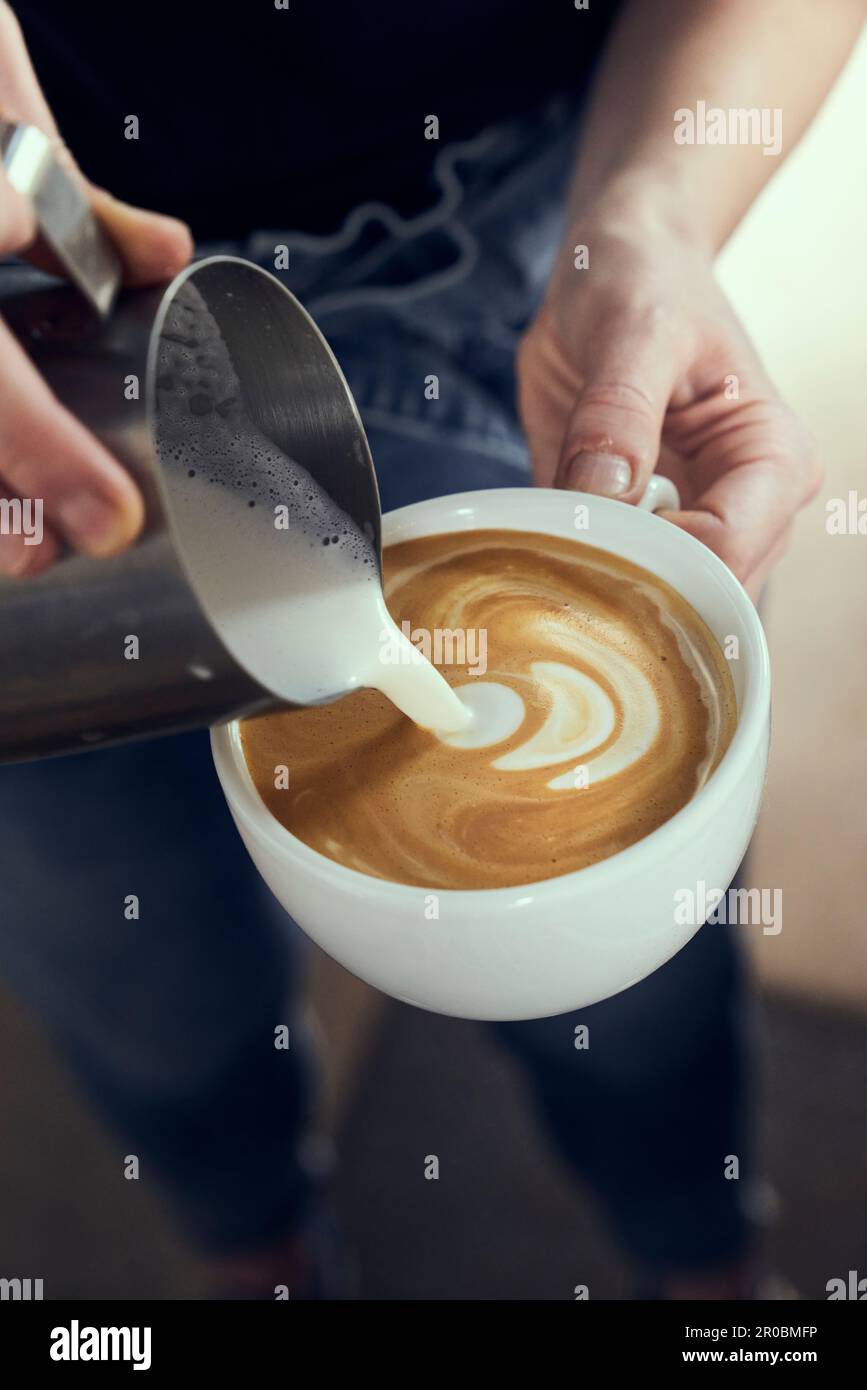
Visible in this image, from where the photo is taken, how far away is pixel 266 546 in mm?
700

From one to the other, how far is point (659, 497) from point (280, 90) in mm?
469

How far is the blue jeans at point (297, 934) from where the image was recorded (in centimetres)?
98

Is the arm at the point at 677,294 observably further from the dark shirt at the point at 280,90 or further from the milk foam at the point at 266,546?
the milk foam at the point at 266,546

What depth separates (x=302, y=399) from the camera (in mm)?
688

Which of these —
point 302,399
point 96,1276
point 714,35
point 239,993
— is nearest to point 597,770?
point 302,399

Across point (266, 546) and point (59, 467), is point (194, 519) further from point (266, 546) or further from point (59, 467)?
point (59, 467)

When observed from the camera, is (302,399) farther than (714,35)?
No

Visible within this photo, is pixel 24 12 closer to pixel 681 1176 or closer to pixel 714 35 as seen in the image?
pixel 714 35

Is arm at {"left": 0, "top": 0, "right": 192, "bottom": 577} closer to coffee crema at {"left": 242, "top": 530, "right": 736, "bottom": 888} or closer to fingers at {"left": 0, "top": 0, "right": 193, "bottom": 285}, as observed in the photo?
fingers at {"left": 0, "top": 0, "right": 193, "bottom": 285}

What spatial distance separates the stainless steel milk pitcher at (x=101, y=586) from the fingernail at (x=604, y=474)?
30 cm

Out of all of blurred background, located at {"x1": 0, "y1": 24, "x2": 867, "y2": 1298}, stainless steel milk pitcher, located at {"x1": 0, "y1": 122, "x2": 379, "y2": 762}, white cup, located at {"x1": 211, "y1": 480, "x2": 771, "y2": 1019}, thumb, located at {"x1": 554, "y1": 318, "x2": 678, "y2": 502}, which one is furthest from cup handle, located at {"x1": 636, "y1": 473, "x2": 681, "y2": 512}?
blurred background, located at {"x1": 0, "y1": 24, "x2": 867, "y2": 1298}

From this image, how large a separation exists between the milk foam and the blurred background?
2.83ft

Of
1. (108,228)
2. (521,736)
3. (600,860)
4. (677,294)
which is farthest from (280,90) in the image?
(600,860)
